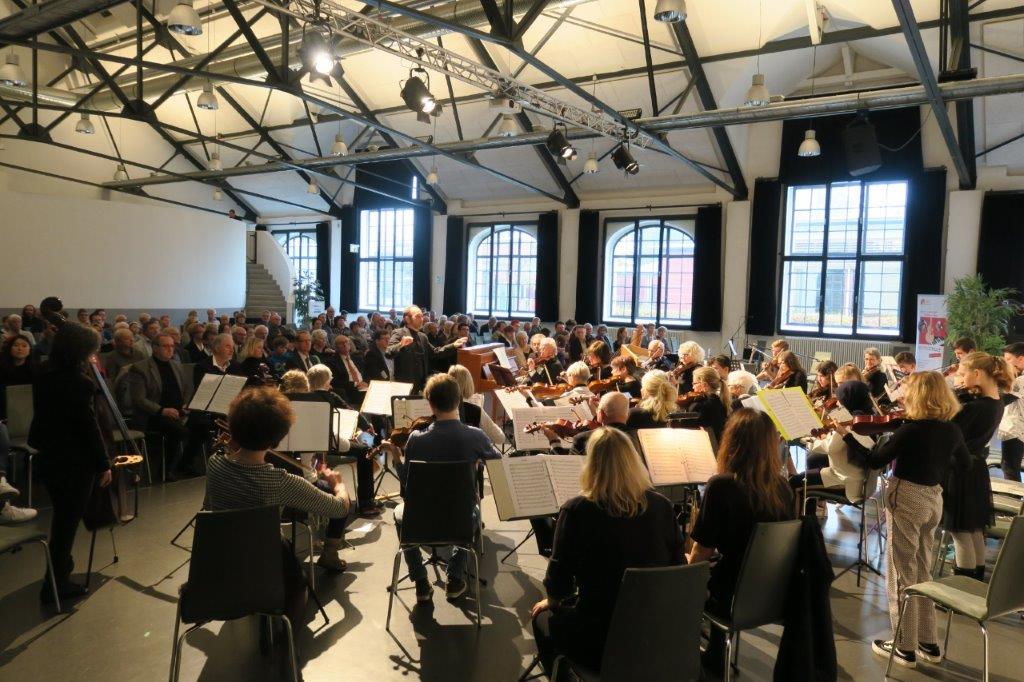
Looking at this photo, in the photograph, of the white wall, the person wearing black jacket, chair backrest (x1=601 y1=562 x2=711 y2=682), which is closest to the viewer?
chair backrest (x1=601 y1=562 x2=711 y2=682)

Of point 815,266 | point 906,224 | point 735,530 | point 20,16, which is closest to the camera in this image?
point 735,530

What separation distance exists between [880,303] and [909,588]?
Result: 11539 millimetres

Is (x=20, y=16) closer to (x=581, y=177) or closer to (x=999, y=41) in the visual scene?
(x=581, y=177)

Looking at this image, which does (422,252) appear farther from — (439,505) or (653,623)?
(653,623)

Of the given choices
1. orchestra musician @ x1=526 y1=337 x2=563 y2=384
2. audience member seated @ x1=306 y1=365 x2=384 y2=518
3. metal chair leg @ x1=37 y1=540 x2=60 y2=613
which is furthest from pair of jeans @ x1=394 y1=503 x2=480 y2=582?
orchestra musician @ x1=526 y1=337 x2=563 y2=384

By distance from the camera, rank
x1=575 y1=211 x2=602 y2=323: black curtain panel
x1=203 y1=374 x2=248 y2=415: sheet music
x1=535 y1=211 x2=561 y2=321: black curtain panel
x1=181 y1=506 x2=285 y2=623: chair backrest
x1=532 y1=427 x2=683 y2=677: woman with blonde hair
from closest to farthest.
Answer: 1. x1=532 y1=427 x2=683 y2=677: woman with blonde hair
2. x1=181 y1=506 x2=285 y2=623: chair backrest
3. x1=203 y1=374 x2=248 y2=415: sheet music
4. x1=575 y1=211 x2=602 y2=323: black curtain panel
5. x1=535 y1=211 x2=561 y2=321: black curtain panel

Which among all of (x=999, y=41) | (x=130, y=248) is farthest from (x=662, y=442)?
(x=130, y=248)

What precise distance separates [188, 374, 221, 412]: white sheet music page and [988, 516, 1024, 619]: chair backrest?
5149mm

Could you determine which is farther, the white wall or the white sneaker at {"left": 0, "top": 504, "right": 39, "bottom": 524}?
the white wall

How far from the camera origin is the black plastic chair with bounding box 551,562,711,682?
2.15 meters

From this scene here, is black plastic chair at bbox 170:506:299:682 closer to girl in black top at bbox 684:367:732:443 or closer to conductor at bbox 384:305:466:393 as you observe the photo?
girl in black top at bbox 684:367:732:443

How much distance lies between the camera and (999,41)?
9.32 m

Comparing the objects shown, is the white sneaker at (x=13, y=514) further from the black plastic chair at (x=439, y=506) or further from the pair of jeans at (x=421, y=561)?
the black plastic chair at (x=439, y=506)

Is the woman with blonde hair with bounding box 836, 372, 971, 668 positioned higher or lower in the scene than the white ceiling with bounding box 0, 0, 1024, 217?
lower
